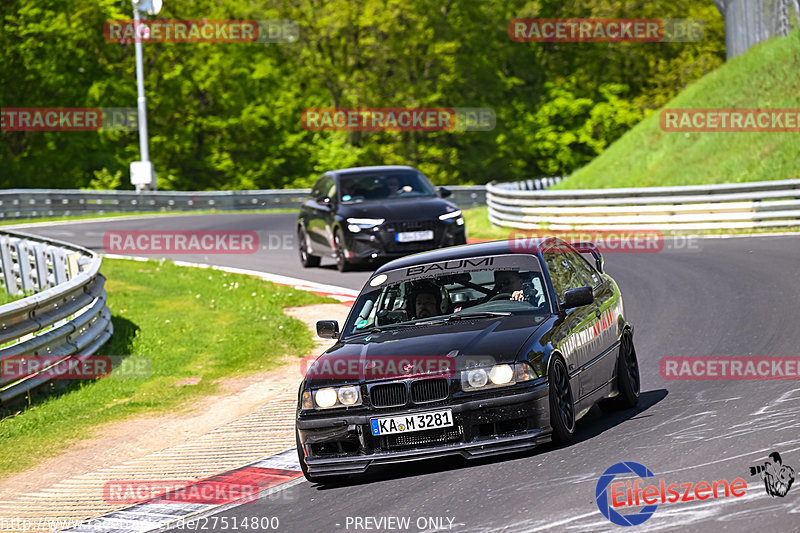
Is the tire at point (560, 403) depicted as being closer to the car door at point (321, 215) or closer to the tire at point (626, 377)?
the tire at point (626, 377)

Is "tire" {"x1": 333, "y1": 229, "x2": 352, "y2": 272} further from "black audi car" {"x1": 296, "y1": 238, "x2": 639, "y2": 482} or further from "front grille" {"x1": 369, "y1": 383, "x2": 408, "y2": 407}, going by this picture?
"front grille" {"x1": 369, "y1": 383, "x2": 408, "y2": 407}

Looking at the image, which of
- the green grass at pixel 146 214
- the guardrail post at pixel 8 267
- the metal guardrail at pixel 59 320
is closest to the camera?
the metal guardrail at pixel 59 320

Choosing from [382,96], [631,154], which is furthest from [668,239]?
[382,96]

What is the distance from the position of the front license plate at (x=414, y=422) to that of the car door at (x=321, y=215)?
13.4 meters

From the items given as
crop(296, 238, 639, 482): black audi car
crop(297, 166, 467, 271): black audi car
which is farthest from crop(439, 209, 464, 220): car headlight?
crop(296, 238, 639, 482): black audi car

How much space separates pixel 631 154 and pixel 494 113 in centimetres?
2571

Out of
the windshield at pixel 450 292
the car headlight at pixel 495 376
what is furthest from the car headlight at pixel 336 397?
the windshield at pixel 450 292

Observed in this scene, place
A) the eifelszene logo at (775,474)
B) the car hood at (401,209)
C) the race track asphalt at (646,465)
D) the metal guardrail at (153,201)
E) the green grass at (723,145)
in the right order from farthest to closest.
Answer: the metal guardrail at (153,201)
the green grass at (723,145)
the car hood at (401,209)
the eifelszene logo at (775,474)
the race track asphalt at (646,465)

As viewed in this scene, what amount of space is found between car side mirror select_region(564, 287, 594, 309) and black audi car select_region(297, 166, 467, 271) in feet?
36.7

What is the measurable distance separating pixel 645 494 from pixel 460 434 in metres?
1.36

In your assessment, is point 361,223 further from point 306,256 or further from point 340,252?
point 306,256

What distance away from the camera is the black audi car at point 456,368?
7.25 metres

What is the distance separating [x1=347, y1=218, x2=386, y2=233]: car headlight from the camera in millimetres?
19562

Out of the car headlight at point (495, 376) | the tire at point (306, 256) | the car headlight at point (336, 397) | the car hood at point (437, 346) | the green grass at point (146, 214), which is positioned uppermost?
the car hood at point (437, 346)
